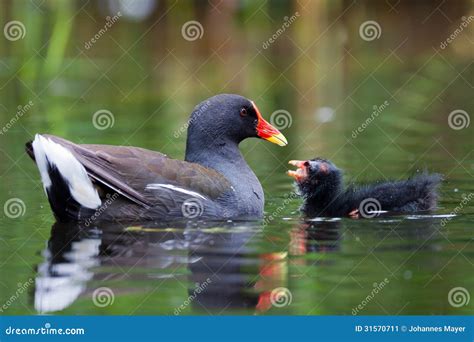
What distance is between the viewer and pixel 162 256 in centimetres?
833

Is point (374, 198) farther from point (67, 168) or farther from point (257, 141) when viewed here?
point (257, 141)

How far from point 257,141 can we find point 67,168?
657cm

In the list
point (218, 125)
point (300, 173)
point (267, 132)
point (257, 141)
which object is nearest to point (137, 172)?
point (218, 125)

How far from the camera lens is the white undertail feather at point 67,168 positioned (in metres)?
9.09

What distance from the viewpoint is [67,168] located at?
30.1 feet

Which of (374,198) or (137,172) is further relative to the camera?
(374,198)

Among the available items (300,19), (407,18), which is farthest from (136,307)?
(407,18)

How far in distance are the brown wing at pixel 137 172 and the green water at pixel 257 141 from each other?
0.37 meters

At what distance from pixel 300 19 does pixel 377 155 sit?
807cm

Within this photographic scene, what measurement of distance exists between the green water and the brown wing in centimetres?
37

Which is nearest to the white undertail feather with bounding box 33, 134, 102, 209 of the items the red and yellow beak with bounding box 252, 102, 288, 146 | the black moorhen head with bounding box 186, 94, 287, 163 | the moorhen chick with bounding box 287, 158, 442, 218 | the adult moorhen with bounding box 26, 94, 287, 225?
the adult moorhen with bounding box 26, 94, 287, 225

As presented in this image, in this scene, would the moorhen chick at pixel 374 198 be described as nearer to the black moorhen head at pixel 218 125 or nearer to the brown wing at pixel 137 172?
the black moorhen head at pixel 218 125

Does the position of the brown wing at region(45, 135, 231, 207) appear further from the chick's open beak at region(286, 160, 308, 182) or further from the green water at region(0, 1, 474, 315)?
the chick's open beak at region(286, 160, 308, 182)

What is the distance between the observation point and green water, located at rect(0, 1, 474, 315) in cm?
742
